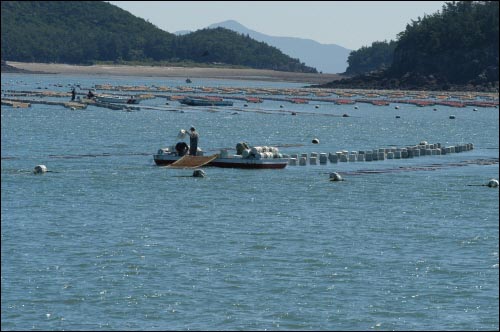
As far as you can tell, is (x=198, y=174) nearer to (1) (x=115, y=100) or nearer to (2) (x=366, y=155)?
(2) (x=366, y=155)

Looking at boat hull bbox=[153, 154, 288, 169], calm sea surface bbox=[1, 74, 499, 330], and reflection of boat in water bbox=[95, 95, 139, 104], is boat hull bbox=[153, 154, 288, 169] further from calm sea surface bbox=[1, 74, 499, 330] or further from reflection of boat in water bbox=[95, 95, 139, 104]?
reflection of boat in water bbox=[95, 95, 139, 104]

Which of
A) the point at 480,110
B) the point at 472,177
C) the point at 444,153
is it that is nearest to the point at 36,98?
the point at 480,110

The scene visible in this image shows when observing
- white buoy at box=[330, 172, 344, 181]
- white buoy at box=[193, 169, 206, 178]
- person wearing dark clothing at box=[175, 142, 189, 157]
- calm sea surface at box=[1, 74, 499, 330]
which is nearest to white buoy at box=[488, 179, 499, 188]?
calm sea surface at box=[1, 74, 499, 330]

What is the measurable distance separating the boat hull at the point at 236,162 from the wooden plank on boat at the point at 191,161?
42 centimetres

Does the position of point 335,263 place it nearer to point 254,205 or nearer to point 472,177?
point 254,205

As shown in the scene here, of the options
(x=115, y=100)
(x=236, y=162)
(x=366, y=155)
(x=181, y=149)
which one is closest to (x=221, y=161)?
(x=236, y=162)

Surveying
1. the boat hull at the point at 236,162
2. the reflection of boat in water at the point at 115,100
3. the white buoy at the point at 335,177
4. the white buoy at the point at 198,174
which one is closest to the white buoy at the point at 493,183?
the white buoy at the point at 335,177

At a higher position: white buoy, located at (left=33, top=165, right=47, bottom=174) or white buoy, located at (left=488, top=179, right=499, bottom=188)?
white buoy, located at (left=33, top=165, right=47, bottom=174)

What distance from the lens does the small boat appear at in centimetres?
8044

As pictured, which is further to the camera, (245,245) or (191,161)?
(191,161)

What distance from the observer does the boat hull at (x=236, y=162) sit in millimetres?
80438

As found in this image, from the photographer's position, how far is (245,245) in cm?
4922

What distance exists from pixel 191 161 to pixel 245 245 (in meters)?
→ 31.8

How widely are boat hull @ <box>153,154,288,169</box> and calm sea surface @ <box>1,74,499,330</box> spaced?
1009mm
